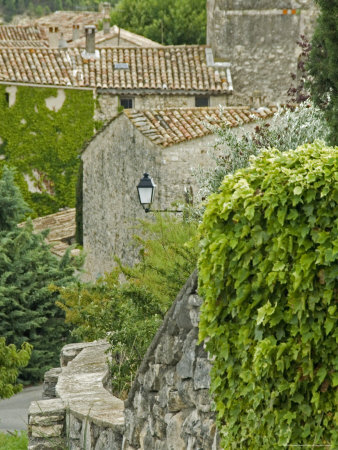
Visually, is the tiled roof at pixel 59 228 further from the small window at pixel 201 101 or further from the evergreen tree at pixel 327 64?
the evergreen tree at pixel 327 64

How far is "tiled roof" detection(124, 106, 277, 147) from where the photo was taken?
2092 cm

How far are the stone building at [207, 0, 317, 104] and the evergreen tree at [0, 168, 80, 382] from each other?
1596 centimetres

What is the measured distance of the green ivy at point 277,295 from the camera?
5562mm

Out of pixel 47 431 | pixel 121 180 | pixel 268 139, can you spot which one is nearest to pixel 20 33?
pixel 121 180

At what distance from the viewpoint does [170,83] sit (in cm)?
3762

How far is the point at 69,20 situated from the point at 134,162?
58.4 meters

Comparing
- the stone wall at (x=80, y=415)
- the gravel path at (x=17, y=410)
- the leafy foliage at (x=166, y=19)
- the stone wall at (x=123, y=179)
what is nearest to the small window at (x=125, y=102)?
the stone wall at (x=123, y=179)

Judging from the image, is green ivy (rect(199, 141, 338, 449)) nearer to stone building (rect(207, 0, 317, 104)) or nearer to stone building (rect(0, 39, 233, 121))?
stone building (rect(0, 39, 233, 121))

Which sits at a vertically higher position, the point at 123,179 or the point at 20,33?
the point at 20,33

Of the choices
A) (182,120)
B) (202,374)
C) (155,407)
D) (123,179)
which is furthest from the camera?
(123,179)

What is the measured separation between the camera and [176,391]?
705 cm

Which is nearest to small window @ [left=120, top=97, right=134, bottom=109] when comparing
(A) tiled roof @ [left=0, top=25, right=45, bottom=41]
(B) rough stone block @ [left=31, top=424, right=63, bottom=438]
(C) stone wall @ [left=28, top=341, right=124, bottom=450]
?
(C) stone wall @ [left=28, top=341, right=124, bottom=450]

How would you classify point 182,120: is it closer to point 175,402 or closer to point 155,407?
point 155,407

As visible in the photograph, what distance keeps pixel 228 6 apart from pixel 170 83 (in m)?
3.82
